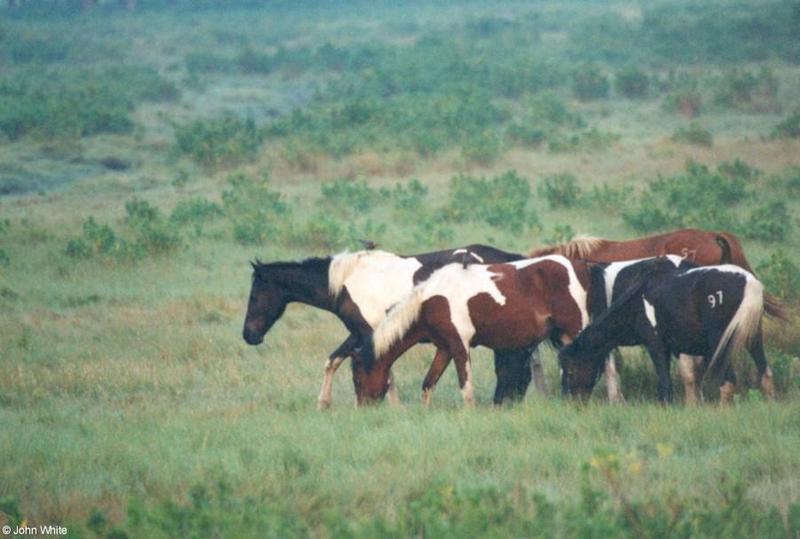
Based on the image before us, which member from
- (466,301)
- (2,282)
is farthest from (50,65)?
(466,301)

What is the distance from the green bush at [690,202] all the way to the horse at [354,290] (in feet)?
24.1

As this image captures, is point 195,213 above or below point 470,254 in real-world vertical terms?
below

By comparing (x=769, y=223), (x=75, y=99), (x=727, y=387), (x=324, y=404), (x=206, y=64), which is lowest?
(x=769, y=223)

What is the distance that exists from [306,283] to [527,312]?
6.23 feet

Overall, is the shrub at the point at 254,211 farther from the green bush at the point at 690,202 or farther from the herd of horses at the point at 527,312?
the herd of horses at the point at 527,312

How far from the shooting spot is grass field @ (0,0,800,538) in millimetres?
7352

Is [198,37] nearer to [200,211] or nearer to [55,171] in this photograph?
[55,171]

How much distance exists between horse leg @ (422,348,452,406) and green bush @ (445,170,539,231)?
869cm

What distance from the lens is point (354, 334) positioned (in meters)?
10.7

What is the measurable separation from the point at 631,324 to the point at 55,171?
17.6m

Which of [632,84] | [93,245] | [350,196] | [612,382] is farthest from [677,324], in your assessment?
[632,84]

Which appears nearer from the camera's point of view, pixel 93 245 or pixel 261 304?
pixel 261 304

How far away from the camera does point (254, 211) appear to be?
63.2 feet

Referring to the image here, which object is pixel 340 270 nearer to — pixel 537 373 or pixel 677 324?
pixel 537 373
